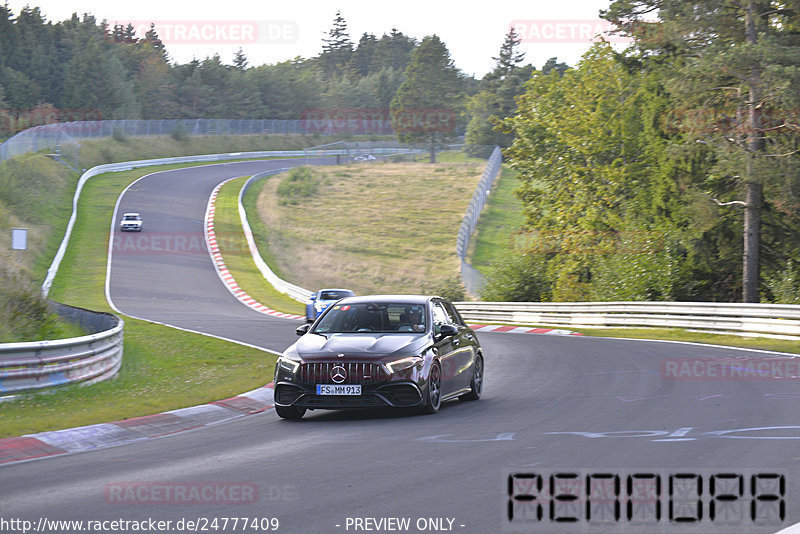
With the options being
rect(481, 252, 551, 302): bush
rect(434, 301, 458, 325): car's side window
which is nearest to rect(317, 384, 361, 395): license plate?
rect(434, 301, 458, 325): car's side window

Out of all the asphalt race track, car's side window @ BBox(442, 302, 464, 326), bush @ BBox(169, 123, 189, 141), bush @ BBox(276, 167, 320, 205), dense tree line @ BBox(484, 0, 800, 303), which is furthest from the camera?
bush @ BBox(169, 123, 189, 141)

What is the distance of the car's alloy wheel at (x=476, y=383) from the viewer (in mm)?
13391

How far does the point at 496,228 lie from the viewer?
64.6 m

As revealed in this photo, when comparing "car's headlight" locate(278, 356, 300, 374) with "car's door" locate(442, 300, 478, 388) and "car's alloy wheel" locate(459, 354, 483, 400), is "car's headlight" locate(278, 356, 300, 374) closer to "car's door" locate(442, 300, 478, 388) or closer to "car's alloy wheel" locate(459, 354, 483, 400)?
"car's door" locate(442, 300, 478, 388)

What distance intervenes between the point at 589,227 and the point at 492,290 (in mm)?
5792

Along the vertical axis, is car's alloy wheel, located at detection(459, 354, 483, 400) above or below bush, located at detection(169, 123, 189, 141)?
below

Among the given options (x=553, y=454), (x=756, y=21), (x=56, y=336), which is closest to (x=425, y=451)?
(x=553, y=454)

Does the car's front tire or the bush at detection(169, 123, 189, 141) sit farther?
the bush at detection(169, 123, 189, 141)

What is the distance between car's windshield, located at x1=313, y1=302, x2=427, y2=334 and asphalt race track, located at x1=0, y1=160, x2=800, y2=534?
113 cm

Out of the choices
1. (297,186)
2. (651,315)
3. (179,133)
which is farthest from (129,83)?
(651,315)

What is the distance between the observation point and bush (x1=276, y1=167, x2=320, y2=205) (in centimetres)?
7338

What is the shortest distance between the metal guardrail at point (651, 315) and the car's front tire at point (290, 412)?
49.2 ft

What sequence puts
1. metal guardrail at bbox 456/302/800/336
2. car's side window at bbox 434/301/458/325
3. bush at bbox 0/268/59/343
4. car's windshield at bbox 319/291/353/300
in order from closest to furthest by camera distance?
1. car's side window at bbox 434/301/458/325
2. bush at bbox 0/268/59/343
3. metal guardrail at bbox 456/302/800/336
4. car's windshield at bbox 319/291/353/300

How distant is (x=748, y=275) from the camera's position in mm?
28078
